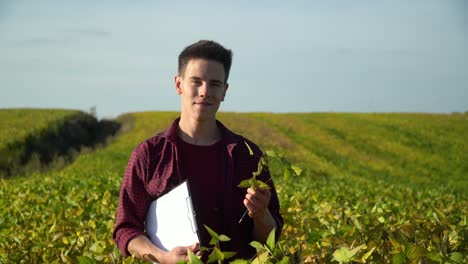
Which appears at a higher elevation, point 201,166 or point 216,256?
point 201,166

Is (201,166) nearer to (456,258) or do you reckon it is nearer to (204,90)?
(204,90)

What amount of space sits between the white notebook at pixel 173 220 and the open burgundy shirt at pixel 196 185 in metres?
0.09

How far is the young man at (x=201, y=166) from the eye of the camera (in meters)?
2.76

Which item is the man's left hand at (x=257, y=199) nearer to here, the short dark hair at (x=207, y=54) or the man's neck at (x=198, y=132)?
the man's neck at (x=198, y=132)

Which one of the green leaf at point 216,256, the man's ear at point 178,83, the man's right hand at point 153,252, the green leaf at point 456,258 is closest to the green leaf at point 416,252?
the green leaf at point 456,258

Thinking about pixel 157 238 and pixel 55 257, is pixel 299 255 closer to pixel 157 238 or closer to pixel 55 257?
pixel 157 238

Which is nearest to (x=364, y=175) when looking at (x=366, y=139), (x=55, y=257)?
(x=366, y=139)

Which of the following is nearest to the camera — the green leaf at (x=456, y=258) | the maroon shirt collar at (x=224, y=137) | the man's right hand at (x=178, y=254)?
the green leaf at (x=456, y=258)

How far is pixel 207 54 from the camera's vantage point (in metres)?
2.79

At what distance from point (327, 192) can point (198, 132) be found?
5.80m

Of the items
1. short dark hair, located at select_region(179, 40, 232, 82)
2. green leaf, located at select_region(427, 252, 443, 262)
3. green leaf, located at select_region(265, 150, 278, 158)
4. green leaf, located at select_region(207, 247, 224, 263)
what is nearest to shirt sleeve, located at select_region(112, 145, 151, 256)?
short dark hair, located at select_region(179, 40, 232, 82)

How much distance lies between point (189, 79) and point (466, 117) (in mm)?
39645

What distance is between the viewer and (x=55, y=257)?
3.33m

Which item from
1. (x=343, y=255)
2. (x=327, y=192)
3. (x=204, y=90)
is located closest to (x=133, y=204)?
(x=204, y=90)
